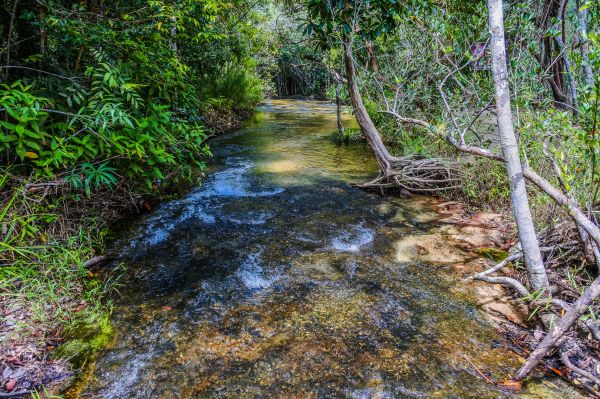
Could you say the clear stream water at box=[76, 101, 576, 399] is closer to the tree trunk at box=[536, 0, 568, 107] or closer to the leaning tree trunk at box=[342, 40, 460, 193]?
the leaning tree trunk at box=[342, 40, 460, 193]

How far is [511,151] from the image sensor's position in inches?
90.5

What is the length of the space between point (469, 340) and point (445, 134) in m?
1.75

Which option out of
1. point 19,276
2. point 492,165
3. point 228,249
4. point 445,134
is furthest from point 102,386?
point 492,165

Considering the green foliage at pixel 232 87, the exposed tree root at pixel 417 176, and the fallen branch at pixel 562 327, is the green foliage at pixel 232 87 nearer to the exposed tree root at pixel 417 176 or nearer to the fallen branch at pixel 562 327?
the exposed tree root at pixel 417 176

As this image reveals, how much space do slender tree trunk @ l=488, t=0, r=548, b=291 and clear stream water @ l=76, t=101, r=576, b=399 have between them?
54 centimetres

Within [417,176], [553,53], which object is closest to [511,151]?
[417,176]

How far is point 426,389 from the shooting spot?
1820 mm

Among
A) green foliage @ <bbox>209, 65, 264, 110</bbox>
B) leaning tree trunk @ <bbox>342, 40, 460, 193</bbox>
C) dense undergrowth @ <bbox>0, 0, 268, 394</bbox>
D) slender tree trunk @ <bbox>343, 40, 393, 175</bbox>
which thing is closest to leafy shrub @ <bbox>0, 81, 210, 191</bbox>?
dense undergrowth @ <bbox>0, 0, 268, 394</bbox>

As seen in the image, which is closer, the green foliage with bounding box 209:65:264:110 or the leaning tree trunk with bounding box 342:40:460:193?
the leaning tree trunk with bounding box 342:40:460:193

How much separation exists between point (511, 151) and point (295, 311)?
193 centimetres

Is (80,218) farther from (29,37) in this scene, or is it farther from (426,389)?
(426,389)

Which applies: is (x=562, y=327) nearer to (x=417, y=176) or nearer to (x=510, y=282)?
(x=510, y=282)

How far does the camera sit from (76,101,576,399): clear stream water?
1874mm

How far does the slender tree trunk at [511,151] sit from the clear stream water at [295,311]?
538mm
